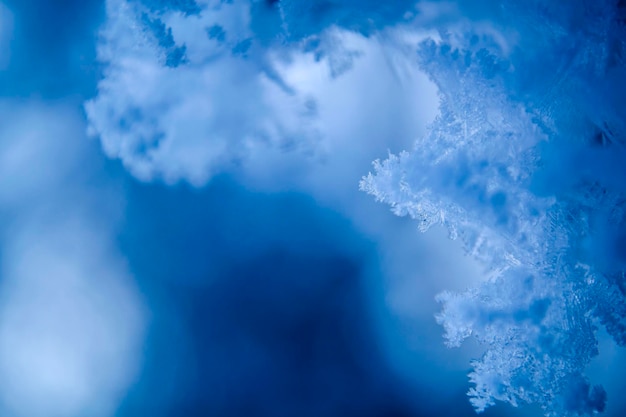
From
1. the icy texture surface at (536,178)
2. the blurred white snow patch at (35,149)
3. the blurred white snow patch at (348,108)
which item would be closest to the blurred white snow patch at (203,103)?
the blurred white snow patch at (348,108)

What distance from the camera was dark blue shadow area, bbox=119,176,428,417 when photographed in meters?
2.14

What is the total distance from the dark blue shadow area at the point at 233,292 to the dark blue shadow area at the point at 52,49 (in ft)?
2.81

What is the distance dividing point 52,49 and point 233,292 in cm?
188

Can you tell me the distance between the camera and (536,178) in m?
1.51

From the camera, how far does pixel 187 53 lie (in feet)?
6.90

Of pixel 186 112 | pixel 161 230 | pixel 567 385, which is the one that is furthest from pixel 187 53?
pixel 567 385

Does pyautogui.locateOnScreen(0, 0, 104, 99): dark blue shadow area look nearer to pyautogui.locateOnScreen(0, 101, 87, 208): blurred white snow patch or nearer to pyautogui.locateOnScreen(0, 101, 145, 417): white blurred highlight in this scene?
pyautogui.locateOnScreen(0, 101, 87, 208): blurred white snow patch

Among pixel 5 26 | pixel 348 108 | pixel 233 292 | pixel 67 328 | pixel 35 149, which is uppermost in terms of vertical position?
pixel 348 108

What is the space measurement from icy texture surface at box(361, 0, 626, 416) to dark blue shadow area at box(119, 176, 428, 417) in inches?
27.2

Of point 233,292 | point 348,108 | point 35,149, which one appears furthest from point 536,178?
point 35,149

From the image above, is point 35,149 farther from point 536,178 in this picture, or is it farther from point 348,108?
point 536,178

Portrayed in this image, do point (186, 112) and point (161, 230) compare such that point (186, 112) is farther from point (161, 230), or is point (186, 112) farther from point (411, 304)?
point (411, 304)

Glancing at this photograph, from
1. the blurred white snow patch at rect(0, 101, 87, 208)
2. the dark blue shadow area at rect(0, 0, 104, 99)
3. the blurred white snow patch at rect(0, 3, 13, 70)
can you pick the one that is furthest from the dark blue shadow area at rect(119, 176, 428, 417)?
the blurred white snow patch at rect(0, 3, 13, 70)

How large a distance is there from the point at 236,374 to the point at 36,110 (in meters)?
1.99
